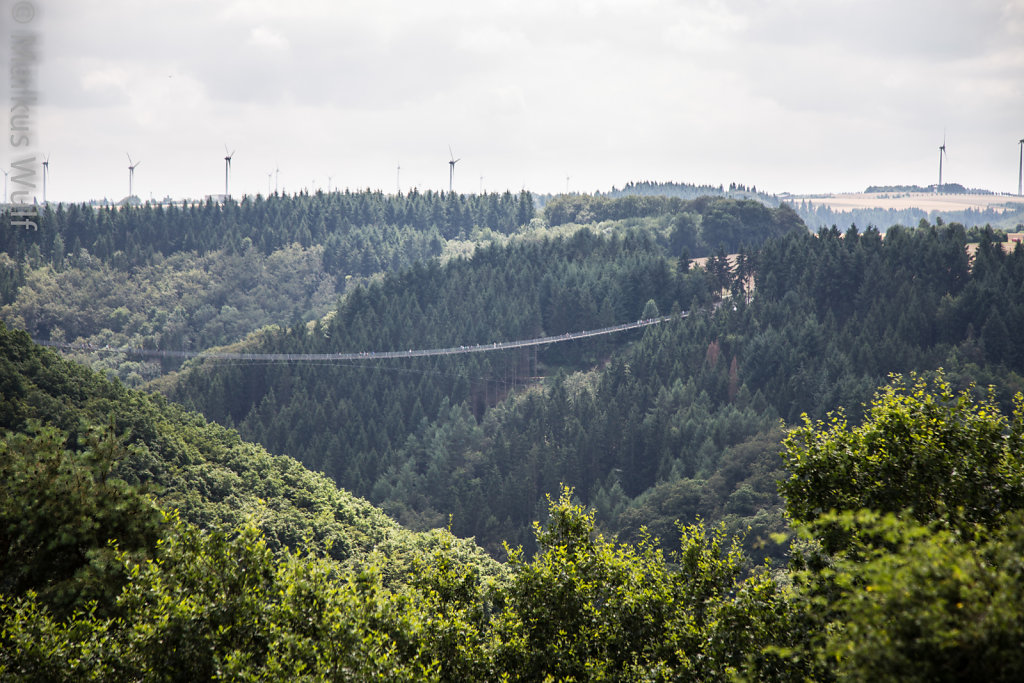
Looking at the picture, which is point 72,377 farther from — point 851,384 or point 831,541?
point 851,384

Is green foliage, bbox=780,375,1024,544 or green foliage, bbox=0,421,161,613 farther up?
green foliage, bbox=780,375,1024,544

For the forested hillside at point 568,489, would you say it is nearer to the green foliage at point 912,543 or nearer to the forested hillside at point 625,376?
the green foliage at point 912,543

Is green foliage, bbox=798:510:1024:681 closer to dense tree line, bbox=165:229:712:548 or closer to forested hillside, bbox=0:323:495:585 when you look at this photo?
forested hillside, bbox=0:323:495:585

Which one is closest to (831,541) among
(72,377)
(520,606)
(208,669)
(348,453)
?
(520,606)

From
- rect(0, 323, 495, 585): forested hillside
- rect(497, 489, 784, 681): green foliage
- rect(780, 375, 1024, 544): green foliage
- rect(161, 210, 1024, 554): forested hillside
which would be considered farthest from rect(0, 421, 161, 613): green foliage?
rect(161, 210, 1024, 554): forested hillside

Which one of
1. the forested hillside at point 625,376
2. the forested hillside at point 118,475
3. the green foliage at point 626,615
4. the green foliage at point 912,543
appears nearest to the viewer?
the green foliage at point 912,543

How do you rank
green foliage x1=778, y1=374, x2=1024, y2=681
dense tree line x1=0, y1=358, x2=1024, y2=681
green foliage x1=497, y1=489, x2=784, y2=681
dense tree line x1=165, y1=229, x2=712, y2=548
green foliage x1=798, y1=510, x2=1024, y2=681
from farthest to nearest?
1. dense tree line x1=165, y1=229, x2=712, y2=548
2. green foliage x1=497, y1=489, x2=784, y2=681
3. dense tree line x1=0, y1=358, x2=1024, y2=681
4. green foliage x1=778, y1=374, x2=1024, y2=681
5. green foliage x1=798, y1=510, x2=1024, y2=681

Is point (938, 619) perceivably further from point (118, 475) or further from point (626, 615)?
point (118, 475)

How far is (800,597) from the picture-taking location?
2528 cm

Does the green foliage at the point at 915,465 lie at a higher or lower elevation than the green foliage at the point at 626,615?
higher

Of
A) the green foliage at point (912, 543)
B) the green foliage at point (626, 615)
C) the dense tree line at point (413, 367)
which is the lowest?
the dense tree line at point (413, 367)

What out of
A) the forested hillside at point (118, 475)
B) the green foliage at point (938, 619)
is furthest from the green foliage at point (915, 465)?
the forested hillside at point (118, 475)

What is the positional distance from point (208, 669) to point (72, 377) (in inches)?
2143

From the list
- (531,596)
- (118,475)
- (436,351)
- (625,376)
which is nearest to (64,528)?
(531,596)
